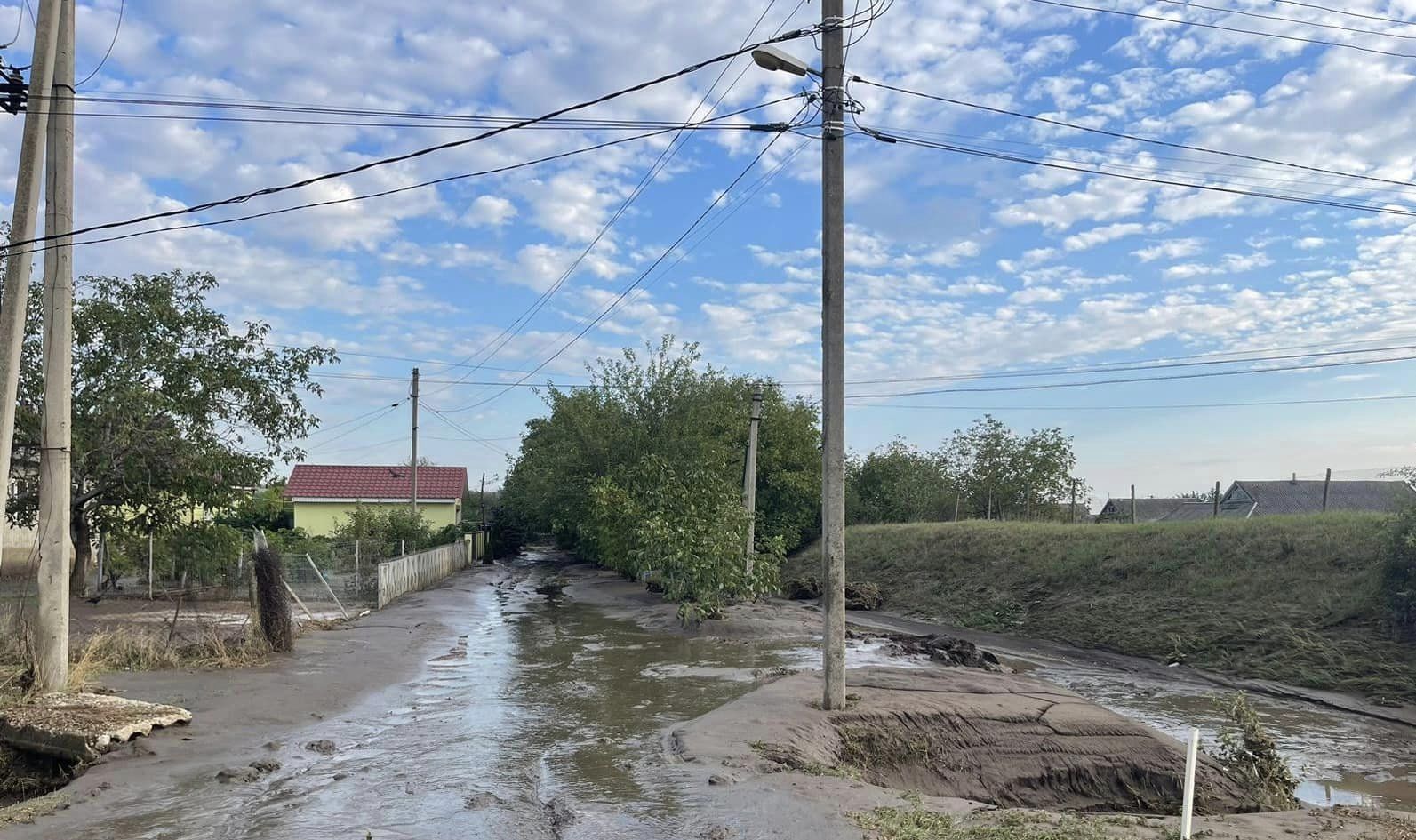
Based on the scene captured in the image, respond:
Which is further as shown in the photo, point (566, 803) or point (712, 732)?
point (712, 732)

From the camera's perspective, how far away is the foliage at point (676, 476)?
2241cm

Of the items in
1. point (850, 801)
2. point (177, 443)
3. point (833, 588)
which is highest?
point (177, 443)

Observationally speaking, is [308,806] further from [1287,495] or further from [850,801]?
[1287,495]

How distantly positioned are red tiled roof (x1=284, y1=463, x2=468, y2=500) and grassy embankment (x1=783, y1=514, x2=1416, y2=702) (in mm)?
33299

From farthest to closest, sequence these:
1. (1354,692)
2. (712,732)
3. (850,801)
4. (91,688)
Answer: (1354,692) → (91,688) → (712,732) → (850,801)

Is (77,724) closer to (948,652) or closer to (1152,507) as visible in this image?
(948,652)

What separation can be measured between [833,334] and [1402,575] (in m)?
13.3

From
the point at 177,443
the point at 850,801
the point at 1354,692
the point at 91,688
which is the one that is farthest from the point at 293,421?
the point at 1354,692

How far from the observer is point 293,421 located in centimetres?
2159

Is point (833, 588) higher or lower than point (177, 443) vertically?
lower

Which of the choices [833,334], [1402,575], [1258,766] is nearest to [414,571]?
[833,334]

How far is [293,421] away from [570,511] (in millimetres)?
15736

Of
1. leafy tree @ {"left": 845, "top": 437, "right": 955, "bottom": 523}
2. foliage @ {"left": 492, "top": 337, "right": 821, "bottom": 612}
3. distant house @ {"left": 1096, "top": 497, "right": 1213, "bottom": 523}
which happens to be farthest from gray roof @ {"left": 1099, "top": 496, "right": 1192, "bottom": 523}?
foliage @ {"left": 492, "top": 337, "right": 821, "bottom": 612}

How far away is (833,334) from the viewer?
34.3 ft
